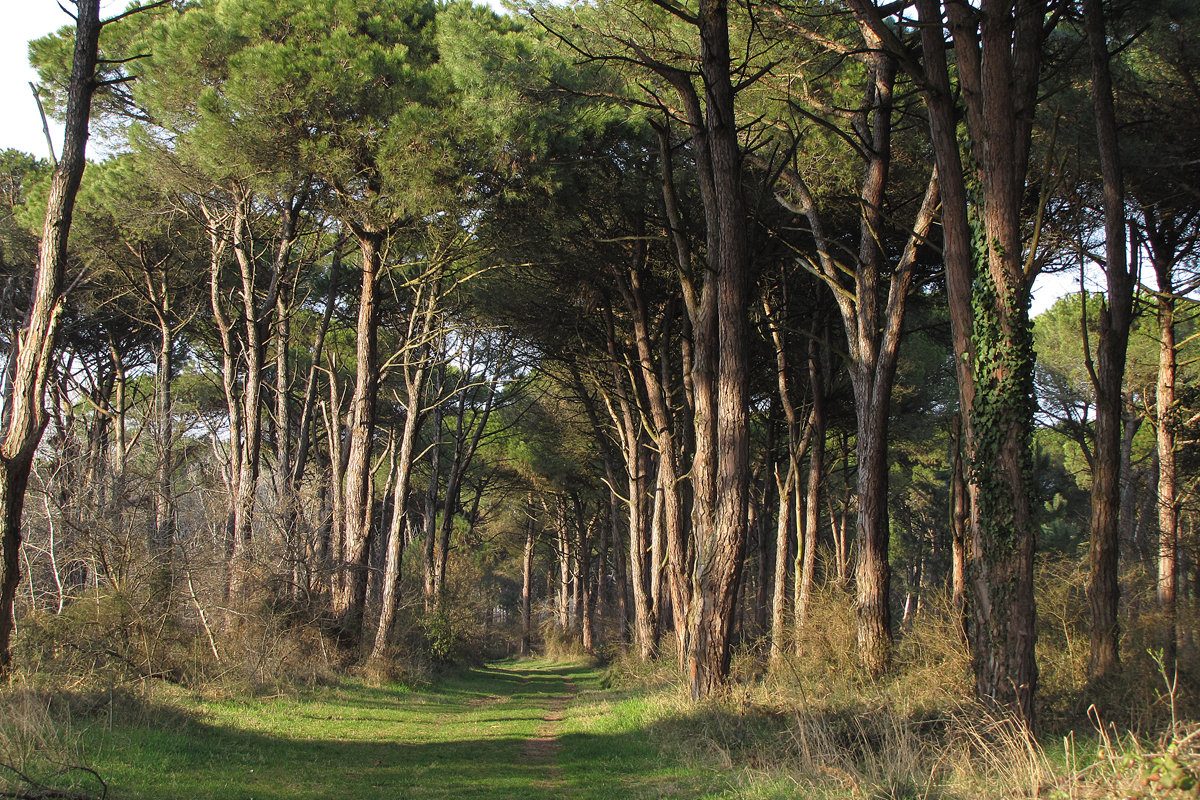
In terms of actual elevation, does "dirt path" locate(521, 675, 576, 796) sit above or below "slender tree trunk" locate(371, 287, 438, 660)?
below

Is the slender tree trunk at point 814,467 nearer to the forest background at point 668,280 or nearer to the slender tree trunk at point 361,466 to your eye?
the forest background at point 668,280

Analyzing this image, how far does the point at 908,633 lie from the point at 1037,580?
7.88 ft

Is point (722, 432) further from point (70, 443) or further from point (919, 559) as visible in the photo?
point (919, 559)

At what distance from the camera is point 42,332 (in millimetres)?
7582

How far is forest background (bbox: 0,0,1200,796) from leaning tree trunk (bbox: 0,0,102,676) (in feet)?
0.12

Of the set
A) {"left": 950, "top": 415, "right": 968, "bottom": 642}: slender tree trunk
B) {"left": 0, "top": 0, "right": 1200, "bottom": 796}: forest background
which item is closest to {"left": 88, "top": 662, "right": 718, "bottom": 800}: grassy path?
{"left": 0, "top": 0, "right": 1200, "bottom": 796}: forest background

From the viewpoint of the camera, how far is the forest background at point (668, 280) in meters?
7.34

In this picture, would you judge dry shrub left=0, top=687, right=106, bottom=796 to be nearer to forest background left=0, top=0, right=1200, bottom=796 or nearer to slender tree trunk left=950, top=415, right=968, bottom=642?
forest background left=0, top=0, right=1200, bottom=796

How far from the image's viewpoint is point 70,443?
10.8 meters

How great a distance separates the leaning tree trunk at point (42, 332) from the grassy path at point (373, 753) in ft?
6.60

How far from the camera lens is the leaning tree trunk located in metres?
7.30

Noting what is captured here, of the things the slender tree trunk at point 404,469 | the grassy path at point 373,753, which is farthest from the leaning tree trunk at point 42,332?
the slender tree trunk at point 404,469

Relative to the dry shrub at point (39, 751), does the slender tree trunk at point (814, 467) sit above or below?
above

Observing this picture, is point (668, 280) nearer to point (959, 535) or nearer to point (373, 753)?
point (959, 535)
